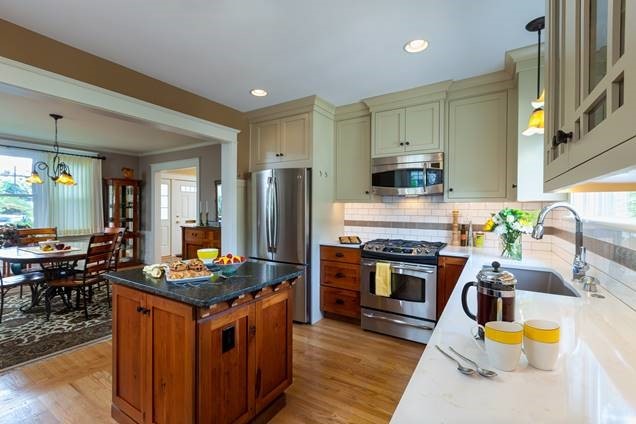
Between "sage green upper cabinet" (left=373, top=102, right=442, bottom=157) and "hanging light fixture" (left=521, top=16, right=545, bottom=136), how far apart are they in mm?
868

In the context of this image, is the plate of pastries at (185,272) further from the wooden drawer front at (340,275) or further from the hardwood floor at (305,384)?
the wooden drawer front at (340,275)

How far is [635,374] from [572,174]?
1.70ft

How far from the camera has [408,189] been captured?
10.0ft

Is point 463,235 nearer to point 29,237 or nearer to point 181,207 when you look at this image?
point 29,237

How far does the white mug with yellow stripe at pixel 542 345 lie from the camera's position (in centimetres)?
74

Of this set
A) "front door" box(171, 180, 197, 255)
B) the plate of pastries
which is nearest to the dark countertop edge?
the plate of pastries

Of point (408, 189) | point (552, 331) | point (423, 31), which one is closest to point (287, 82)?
point (423, 31)

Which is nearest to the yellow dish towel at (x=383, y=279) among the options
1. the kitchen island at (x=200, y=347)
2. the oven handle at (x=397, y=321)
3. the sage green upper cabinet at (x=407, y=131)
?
the oven handle at (x=397, y=321)

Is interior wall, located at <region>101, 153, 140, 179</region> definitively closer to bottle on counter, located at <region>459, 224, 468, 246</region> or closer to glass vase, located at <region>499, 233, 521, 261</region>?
bottle on counter, located at <region>459, 224, 468, 246</region>

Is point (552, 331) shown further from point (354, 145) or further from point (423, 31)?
point (354, 145)

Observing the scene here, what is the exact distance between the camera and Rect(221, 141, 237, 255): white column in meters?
3.53

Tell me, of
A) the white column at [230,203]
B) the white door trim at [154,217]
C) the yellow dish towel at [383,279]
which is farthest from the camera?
the white door trim at [154,217]

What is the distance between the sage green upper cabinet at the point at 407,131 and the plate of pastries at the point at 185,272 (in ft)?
7.30

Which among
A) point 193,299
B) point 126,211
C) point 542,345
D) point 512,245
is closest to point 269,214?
point 193,299
